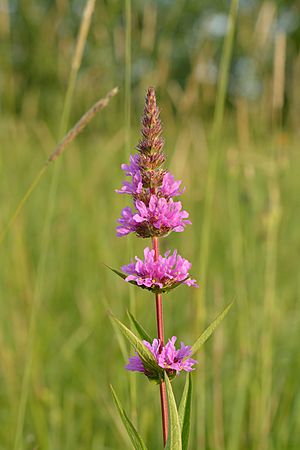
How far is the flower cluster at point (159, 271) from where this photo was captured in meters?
0.62

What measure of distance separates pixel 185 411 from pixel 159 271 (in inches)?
5.7

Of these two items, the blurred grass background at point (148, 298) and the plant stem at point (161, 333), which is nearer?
the plant stem at point (161, 333)

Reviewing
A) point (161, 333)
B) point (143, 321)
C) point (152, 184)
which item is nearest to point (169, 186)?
point (152, 184)

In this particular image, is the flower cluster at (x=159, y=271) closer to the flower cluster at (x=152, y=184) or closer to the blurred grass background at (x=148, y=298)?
the flower cluster at (x=152, y=184)

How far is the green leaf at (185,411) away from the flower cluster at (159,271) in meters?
0.10

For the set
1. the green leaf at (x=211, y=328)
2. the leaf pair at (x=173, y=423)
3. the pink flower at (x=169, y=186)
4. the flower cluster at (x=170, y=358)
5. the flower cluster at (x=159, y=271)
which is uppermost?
the pink flower at (x=169, y=186)

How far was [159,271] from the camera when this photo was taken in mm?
628

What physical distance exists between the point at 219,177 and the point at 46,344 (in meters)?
2.46

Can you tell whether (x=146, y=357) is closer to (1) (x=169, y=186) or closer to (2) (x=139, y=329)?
(2) (x=139, y=329)

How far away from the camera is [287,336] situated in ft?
6.15

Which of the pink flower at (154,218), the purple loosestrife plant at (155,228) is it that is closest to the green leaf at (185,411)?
the purple loosestrife plant at (155,228)

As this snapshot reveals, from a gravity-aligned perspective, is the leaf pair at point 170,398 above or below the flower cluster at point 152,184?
below

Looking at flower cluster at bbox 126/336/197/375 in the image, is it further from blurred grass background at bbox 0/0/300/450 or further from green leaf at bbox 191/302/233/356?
blurred grass background at bbox 0/0/300/450

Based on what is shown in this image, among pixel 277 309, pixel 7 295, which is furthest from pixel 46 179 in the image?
pixel 277 309
